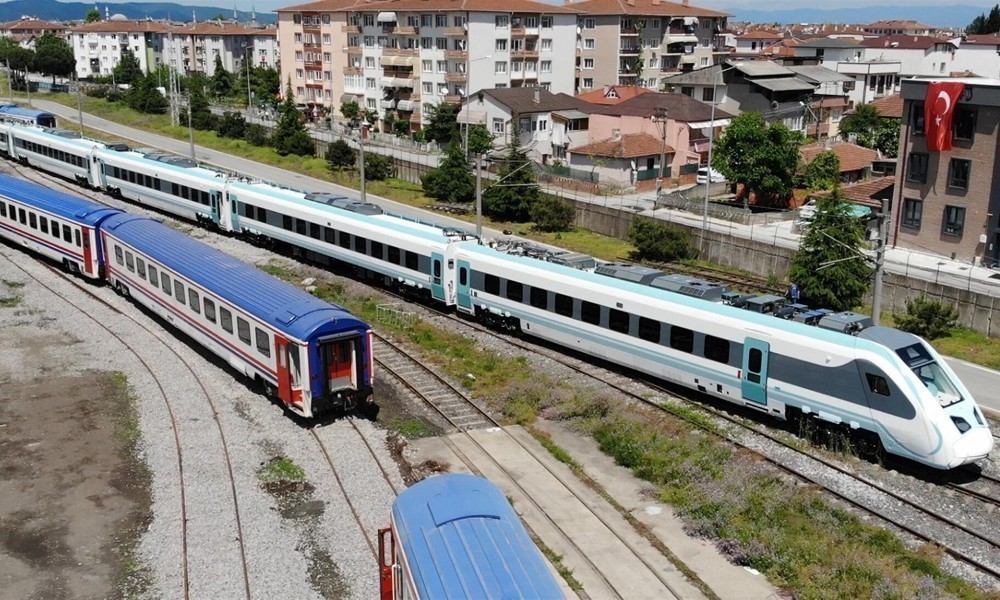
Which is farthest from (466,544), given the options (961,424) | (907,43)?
(907,43)

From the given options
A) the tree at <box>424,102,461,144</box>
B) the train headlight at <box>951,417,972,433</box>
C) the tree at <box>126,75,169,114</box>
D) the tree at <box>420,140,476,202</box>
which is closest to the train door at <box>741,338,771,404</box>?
the train headlight at <box>951,417,972,433</box>

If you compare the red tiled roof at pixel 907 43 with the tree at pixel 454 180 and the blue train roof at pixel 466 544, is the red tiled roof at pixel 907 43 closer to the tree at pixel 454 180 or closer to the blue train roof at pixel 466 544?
the tree at pixel 454 180

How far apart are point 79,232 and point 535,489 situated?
23.3 m

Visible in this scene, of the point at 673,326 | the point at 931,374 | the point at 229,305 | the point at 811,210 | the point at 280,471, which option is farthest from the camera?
the point at 811,210

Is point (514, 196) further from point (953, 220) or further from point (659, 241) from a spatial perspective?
point (953, 220)

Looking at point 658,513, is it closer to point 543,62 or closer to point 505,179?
point 505,179

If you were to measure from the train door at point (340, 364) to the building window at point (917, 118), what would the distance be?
3463 cm

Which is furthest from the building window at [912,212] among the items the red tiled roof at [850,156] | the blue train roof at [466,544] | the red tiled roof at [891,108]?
the blue train roof at [466,544]

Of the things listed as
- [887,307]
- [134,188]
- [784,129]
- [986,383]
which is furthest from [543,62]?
[986,383]

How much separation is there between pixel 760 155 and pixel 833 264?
19830 millimetres

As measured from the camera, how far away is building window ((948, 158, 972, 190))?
42469 mm

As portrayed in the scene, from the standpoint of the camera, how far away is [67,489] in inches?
735

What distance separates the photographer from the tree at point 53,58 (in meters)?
116

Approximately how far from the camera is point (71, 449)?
20625 mm
